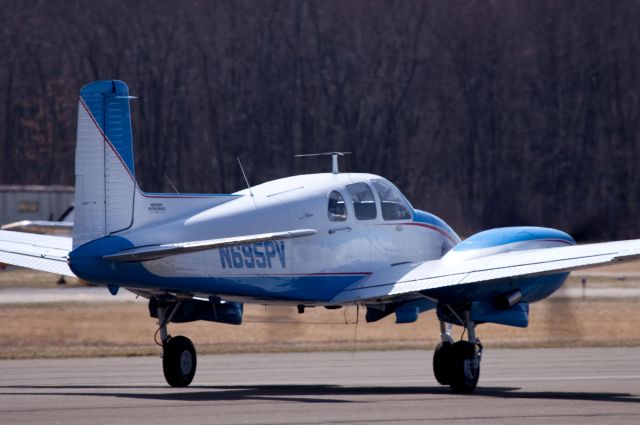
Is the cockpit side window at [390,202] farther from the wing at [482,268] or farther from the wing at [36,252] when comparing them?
the wing at [36,252]

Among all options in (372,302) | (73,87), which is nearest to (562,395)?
(372,302)

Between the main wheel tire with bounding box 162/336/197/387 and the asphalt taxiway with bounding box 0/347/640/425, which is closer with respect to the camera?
the asphalt taxiway with bounding box 0/347/640/425

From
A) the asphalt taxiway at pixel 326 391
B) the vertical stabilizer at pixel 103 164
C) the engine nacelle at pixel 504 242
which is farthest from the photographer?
the engine nacelle at pixel 504 242

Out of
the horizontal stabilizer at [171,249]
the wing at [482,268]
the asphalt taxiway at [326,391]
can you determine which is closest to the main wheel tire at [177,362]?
the asphalt taxiway at [326,391]

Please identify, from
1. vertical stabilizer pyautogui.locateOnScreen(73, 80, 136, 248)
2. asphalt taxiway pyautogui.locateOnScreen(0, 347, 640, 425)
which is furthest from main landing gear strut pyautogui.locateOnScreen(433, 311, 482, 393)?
vertical stabilizer pyautogui.locateOnScreen(73, 80, 136, 248)

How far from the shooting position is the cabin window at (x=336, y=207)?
18.8 meters

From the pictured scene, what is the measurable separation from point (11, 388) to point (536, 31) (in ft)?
240

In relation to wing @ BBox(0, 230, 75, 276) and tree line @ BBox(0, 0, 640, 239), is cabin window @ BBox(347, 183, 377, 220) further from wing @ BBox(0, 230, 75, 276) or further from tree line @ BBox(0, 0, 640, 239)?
tree line @ BBox(0, 0, 640, 239)

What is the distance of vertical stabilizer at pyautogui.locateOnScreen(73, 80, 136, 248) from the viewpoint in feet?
54.0

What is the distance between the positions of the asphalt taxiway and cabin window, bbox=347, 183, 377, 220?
2.78 meters

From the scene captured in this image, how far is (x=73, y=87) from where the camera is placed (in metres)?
81.4

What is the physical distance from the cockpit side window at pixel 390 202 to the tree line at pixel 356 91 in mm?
57947

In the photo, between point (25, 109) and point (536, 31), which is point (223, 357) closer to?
point (25, 109)

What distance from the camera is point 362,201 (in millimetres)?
19516
